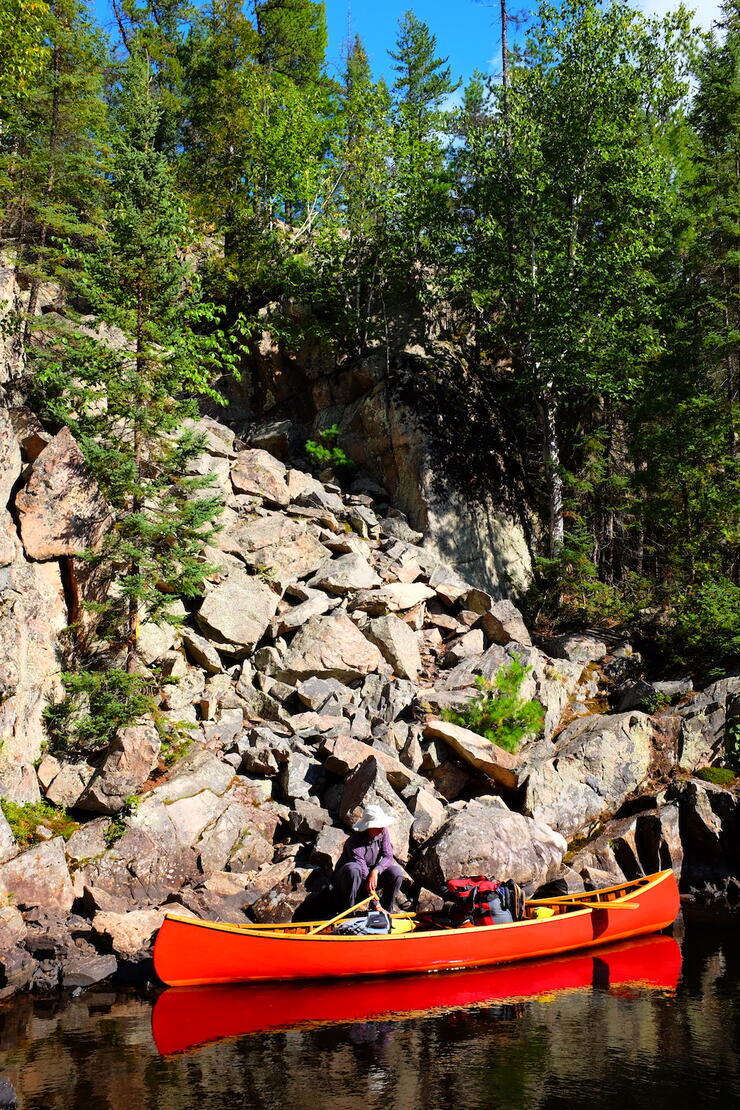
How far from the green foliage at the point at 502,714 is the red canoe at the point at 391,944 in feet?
12.4

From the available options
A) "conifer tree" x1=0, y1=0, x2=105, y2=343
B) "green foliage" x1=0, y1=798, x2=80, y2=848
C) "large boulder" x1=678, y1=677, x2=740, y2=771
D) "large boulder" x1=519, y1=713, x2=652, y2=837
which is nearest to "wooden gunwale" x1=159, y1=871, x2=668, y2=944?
"large boulder" x1=519, y1=713, x2=652, y2=837

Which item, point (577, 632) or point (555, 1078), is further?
point (577, 632)

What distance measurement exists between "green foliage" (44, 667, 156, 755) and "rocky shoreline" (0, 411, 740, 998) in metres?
0.34

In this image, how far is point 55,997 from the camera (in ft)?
32.6

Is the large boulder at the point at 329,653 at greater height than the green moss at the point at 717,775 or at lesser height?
greater

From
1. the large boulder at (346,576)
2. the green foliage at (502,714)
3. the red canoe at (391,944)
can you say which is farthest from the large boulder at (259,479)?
the red canoe at (391,944)

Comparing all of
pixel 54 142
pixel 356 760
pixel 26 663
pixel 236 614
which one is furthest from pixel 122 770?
pixel 54 142

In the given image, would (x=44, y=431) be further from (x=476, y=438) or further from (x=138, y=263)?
(x=476, y=438)

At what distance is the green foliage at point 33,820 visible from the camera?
11.7 m

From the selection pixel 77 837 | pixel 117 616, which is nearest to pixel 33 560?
pixel 117 616

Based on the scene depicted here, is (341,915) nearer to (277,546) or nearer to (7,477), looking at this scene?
(277,546)

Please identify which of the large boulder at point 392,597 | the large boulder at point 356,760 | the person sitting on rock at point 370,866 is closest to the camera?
the person sitting on rock at point 370,866

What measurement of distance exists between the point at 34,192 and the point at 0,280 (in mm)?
4230

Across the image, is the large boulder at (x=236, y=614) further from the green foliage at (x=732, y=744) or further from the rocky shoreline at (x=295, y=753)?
the green foliage at (x=732, y=744)
